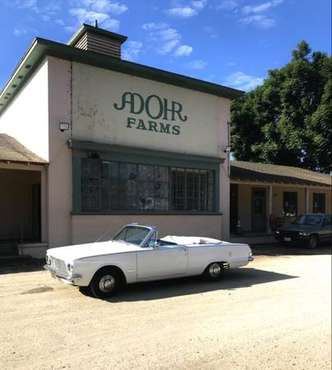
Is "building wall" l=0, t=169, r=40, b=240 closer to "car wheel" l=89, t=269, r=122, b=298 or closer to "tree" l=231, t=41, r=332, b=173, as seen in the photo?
"car wheel" l=89, t=269, r=122, b=298

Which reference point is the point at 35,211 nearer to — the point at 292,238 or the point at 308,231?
the point at 292,238

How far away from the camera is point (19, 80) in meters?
16.0

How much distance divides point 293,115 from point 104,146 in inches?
876

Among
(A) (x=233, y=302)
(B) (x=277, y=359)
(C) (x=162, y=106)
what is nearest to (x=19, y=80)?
(C) (x=162, y=106)

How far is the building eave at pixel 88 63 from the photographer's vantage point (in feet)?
44.6

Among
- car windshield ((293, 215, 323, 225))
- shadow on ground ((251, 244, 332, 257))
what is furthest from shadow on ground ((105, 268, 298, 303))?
car windshield ((293, 215, 323, 225))

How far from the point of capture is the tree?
32.1m

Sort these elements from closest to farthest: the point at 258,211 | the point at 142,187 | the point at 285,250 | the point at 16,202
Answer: the point at 142,187 < the point at 16,202 < the point at 285,250 < the point at 258,211

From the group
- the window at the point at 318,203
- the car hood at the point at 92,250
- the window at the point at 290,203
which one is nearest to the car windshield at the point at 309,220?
the window at the point at 290,203

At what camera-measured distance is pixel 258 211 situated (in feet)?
76.9

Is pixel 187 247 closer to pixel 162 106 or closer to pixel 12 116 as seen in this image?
pixel 162 106

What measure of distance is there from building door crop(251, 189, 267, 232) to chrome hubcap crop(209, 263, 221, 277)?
1318cm

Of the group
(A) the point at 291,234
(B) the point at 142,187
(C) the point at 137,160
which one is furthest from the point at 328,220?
(C) the point at 137,160

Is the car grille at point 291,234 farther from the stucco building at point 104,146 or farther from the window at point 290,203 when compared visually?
the window at point 290,203
